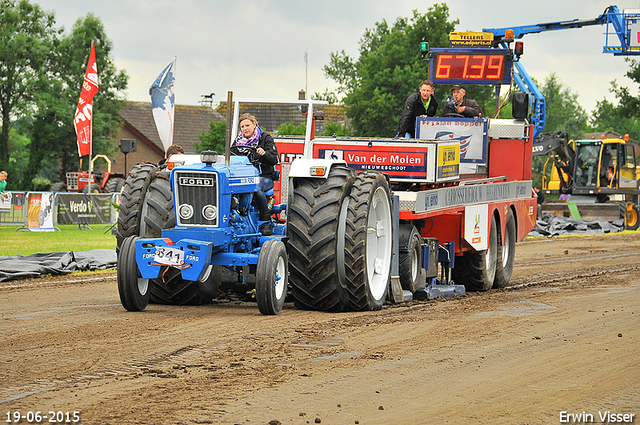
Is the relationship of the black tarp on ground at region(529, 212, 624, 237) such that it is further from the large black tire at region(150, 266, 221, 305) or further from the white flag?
the large black tire at region(150, 266, 221, 305)

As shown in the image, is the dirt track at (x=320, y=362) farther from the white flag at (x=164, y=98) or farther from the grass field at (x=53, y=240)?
the white flag at (x=164, y=98)

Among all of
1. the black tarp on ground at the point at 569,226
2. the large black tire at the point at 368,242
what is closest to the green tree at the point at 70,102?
the black tarp on ground at the point at 569,226

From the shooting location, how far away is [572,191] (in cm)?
3309

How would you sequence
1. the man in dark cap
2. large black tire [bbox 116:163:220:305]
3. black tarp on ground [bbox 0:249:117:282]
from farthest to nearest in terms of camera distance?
the man in dark cap < black tarp on ground [bbox 0:249:117:282] < large black tire [bbox 116:163:220:305]

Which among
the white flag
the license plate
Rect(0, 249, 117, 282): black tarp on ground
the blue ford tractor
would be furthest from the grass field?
the license plate

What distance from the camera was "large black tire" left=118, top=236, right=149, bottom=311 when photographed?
790cm

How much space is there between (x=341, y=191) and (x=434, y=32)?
154 feet

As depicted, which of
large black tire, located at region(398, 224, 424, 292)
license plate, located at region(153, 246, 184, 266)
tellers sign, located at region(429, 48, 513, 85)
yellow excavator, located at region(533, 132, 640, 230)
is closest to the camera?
license plate, located at region(153, 246, 184, 266)

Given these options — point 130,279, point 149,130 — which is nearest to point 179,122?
point 149,130

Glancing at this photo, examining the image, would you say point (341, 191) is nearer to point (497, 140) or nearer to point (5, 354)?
point (5, 354)

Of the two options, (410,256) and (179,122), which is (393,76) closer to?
(179,122)

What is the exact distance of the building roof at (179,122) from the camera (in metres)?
58.8

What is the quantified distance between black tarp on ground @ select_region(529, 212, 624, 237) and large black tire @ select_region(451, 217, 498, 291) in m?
14.1

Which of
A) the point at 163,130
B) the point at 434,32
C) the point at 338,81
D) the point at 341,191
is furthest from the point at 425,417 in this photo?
the point at 338,81
